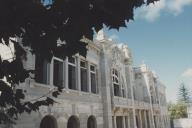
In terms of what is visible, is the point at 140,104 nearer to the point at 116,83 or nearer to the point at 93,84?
the point at 116,83

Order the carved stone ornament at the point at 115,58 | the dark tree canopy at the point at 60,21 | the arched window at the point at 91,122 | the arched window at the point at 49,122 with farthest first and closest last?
the carved stone ornament at the point at 115,58
the arched window at the point at 91,122
the arched window at the point at 49,122
the dark tree canopy at the point at 60,21

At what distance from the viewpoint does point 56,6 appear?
8.75 feet

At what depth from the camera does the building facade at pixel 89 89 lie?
1140 centimetres

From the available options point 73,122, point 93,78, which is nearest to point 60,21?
point 73,122

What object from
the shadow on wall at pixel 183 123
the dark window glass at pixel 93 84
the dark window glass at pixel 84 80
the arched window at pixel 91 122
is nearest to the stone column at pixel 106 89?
the dark window glass at pixel 93 84

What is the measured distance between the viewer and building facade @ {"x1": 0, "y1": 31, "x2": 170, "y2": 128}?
11398mm

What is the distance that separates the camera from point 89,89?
16031 millimetres

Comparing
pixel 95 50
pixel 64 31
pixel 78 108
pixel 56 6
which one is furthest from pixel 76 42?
pixel 95 50

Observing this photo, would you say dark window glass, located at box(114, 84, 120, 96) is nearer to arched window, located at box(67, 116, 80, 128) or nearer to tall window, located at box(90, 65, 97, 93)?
tall window, located at box(90, 65, 97, 93)

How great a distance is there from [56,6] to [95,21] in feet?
1.48

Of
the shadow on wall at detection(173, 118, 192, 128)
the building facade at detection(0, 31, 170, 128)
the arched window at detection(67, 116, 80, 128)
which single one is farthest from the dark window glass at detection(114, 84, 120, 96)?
the shadow on wall at detection(173, 118, 192, 128)

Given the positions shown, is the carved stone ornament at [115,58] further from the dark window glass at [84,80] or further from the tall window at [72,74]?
the tall window at [72,74]

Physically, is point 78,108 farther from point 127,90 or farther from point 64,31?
point 64,31

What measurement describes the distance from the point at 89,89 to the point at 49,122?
4348 mm
